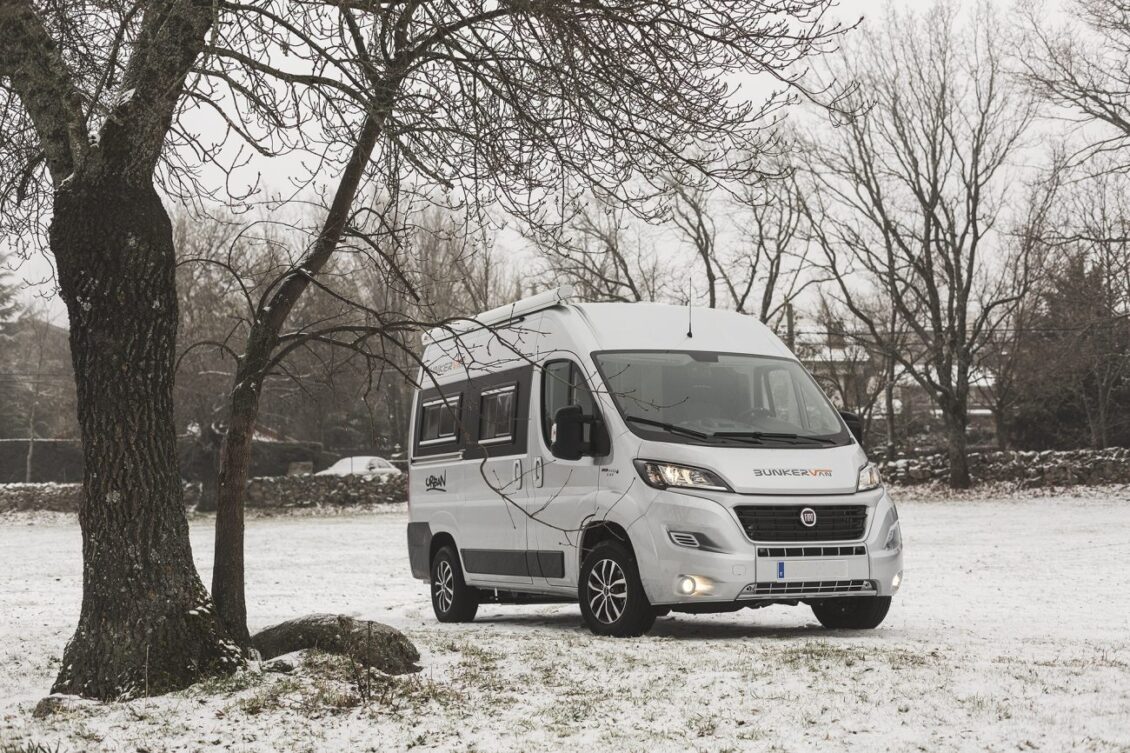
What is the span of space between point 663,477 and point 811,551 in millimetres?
1277

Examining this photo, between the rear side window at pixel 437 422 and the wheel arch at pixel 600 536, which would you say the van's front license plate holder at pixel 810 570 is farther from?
the rear side window at pixel 437 422

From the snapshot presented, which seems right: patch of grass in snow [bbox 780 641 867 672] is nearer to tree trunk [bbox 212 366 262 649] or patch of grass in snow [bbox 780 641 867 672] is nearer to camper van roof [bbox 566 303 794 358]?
camper van roof [bbox 566 303 794 358]

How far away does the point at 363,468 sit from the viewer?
46156mm

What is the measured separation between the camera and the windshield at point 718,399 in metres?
10.3

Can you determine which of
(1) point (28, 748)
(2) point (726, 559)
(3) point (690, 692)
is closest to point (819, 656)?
(3) point (690, 692)

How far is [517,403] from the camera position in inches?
465

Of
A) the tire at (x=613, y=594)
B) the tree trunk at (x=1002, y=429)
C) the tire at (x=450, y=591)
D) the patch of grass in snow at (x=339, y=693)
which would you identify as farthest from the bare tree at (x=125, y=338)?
the tree trunk at (x=1002, y=429)

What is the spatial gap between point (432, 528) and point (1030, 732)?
7984 millimetres

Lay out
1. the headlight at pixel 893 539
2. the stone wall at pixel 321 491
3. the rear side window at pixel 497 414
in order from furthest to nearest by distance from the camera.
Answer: the stone wall at pixel 321 491 → the rear side window at pixel 497 414 → the headlight at pixel 893 539

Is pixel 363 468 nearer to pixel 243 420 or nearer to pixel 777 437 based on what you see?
pixel 777 437

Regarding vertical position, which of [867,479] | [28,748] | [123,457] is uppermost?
[123,457]

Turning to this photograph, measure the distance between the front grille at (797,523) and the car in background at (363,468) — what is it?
33.2 metres

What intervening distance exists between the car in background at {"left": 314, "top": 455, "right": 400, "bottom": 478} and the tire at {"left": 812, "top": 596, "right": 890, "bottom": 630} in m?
32.3

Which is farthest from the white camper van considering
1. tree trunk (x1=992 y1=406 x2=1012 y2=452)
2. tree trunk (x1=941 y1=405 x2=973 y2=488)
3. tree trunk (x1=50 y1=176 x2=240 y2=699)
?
tree trunk (x1=992 y1=406 x2=1012 y2=452)
